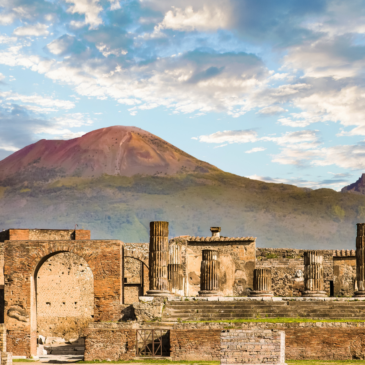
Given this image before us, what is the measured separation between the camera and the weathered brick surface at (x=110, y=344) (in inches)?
763

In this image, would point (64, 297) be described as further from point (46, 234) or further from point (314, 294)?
point (314, 294)

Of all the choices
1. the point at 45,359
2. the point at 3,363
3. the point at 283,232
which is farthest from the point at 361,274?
the point at 283,232

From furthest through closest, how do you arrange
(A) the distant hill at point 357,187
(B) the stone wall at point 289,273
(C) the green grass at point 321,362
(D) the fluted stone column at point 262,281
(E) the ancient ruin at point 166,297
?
(A) the distant hill at point 357,187 → (B) the stone wall at point 289,273 → (D) the fluted stone column at point 262,281 → (E) the ancient ruin at point 166,297 → (C) the green grass at point 321,362

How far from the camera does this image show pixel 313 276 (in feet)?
83.8

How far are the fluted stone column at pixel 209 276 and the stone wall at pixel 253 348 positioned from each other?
36.4 feet

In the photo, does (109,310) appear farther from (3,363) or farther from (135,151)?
(135,151)

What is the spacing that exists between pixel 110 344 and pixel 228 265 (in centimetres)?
1294

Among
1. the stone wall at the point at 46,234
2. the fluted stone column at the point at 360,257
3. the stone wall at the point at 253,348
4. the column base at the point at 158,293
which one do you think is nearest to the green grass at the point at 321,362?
the stone wall at the point at 253,348

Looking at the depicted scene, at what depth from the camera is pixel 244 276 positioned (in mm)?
31578

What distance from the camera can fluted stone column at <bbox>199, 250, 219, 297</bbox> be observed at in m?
24.8

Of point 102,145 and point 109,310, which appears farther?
point 102,145

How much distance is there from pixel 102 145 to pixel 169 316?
480 ft

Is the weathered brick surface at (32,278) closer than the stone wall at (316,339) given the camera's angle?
No

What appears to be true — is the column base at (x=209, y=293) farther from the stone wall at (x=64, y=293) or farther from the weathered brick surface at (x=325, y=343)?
the stone wall at (x=64, y=293)
